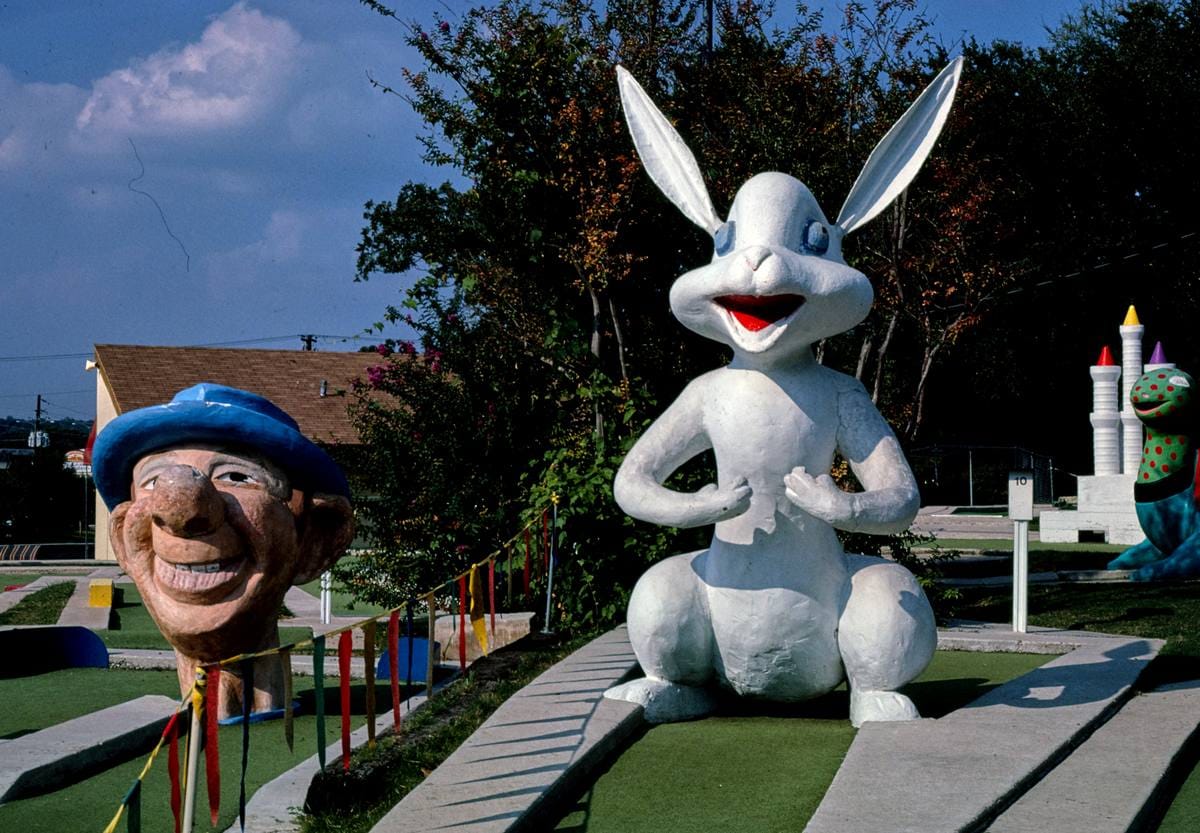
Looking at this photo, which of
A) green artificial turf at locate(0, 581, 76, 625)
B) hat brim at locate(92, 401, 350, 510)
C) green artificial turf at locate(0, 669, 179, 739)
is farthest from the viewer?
green artificial turf at locate(0, 581, 76, 625)

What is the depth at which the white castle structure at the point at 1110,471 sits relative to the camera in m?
19.2

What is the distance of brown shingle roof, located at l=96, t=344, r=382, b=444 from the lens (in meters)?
29.3

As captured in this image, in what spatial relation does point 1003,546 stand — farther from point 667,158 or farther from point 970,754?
point 970,754

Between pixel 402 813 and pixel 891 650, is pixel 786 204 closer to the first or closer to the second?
pixel 891 650

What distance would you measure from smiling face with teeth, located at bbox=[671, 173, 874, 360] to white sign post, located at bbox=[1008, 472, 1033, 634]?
3.82 metres

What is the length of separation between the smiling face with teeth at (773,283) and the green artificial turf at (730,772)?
170 centimetres

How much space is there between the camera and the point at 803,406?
6.19 m

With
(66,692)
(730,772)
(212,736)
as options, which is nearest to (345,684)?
(212,736)

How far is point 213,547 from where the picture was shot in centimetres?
689

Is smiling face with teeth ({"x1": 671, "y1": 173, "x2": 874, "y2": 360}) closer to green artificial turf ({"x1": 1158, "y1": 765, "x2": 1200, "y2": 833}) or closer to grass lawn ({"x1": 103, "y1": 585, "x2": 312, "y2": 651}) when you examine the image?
green artificial turf ({"x1": 1158, "y1": 765, "x2": 1200, "y2": 833})

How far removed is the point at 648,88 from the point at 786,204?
22.9 ft

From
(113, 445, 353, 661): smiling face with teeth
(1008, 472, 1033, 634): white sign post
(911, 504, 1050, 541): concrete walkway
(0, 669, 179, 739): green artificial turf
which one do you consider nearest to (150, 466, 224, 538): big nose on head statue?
(113, 445, 353, 661): smiling face with teeth

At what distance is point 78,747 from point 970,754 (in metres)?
3.97

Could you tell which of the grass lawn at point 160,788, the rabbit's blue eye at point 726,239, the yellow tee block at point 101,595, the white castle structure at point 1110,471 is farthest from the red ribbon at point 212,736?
the white castle structure at point 1110,471
